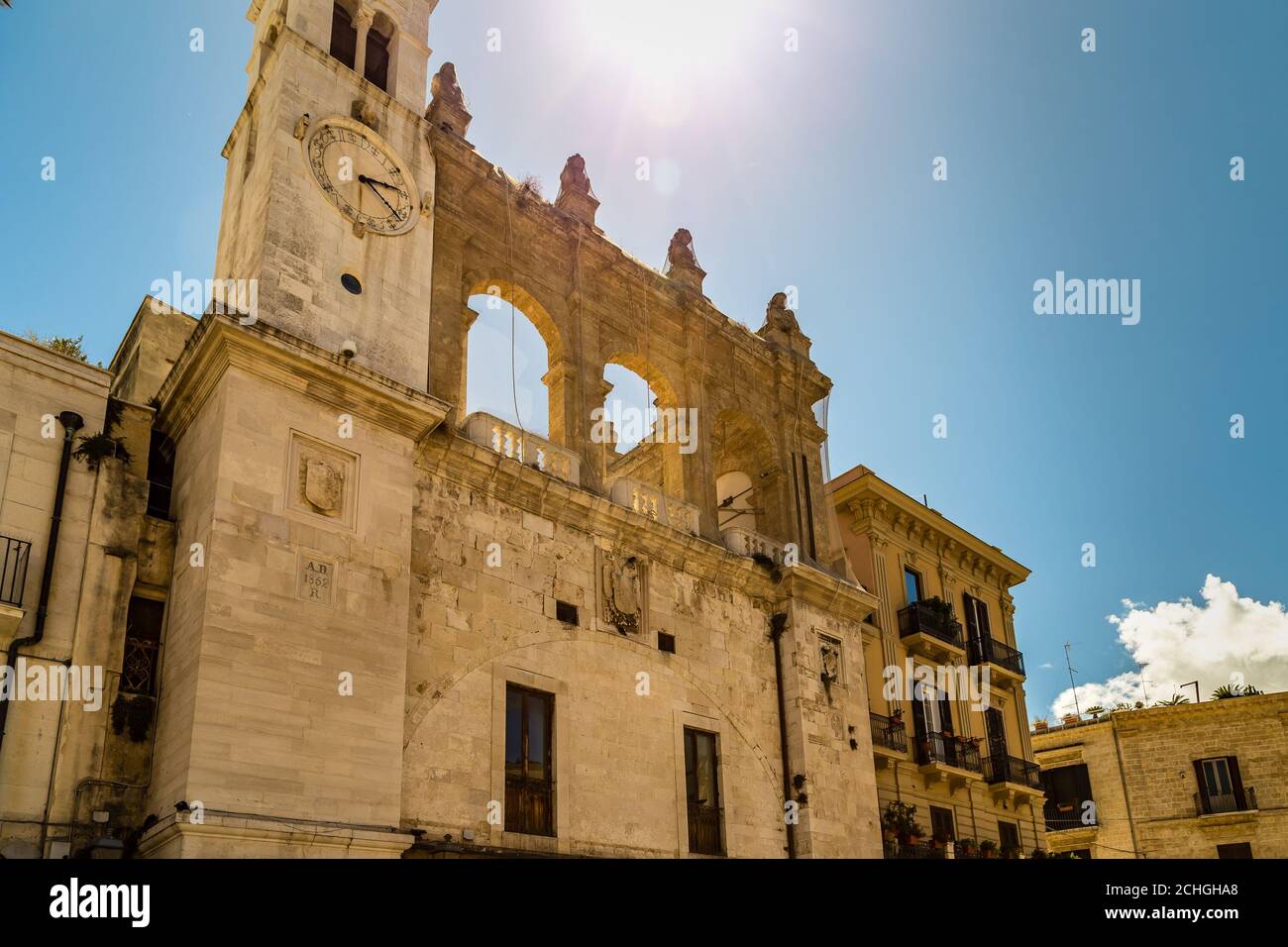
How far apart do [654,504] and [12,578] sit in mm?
10078

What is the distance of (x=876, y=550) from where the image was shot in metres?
27.8

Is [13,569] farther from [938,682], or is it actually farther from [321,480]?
[938,682]

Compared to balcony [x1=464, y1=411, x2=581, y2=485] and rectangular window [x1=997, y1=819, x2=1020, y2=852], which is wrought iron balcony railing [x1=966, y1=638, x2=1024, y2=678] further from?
balcony [x1=464, y1=411, x2=581, y2=485]

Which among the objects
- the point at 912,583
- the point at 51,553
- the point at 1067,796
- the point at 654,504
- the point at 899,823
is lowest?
the point at 899,823

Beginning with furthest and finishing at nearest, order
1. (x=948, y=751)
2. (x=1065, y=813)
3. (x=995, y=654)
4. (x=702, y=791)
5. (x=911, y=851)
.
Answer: (x=1065, y=813) → (x=995, y=654) → (x=948, y=751) → (x=911, y=851) → (x=702, y=791)

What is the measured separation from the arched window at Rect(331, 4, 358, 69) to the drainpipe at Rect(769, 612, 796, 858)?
11852mm

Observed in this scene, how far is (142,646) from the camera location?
14781 millimetres

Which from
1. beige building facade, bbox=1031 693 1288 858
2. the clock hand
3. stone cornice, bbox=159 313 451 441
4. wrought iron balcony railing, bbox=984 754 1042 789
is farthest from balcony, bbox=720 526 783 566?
beige building facade, bbox=1031 693 1288 858

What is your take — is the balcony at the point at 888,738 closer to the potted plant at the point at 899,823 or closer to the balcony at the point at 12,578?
the potted plant at the point at 899,823

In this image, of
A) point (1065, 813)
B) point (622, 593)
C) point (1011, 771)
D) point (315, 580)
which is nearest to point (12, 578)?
point (315, 580)

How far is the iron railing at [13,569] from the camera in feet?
45.4

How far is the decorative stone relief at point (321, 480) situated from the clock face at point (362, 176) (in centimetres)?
400

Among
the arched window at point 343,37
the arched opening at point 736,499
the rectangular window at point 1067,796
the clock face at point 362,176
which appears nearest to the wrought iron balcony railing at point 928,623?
the arched opening at point 736,499
